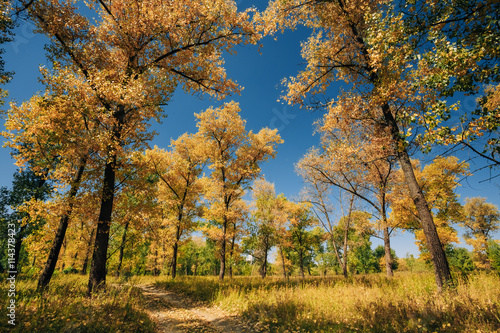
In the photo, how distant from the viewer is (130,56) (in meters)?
8.23

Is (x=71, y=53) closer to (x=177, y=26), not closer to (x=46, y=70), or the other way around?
(x=46, y=70)

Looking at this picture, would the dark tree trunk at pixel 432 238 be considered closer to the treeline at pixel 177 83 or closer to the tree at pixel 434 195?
the treeline at pixel 177 83

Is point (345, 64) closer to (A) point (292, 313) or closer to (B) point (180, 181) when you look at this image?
(A) point (292, 313)

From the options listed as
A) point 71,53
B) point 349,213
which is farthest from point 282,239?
point 71,53

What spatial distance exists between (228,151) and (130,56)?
31.4 feet

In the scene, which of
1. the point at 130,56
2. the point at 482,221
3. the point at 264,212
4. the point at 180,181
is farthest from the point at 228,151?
the point at 482,221

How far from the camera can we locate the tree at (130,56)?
6.70 metres

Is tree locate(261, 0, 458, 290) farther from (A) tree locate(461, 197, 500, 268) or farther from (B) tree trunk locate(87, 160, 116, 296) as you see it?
(A) tree locate(461, 197, 500, 268)

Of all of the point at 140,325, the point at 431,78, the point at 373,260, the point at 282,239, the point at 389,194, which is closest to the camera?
the point at 431,78

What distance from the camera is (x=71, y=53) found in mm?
7234

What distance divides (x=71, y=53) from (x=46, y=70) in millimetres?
1100

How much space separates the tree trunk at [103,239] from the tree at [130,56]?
3 cm

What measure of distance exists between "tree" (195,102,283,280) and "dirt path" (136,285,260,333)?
696cm

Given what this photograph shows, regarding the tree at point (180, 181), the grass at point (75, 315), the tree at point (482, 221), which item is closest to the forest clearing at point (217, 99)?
the grass at point (75, 315)
